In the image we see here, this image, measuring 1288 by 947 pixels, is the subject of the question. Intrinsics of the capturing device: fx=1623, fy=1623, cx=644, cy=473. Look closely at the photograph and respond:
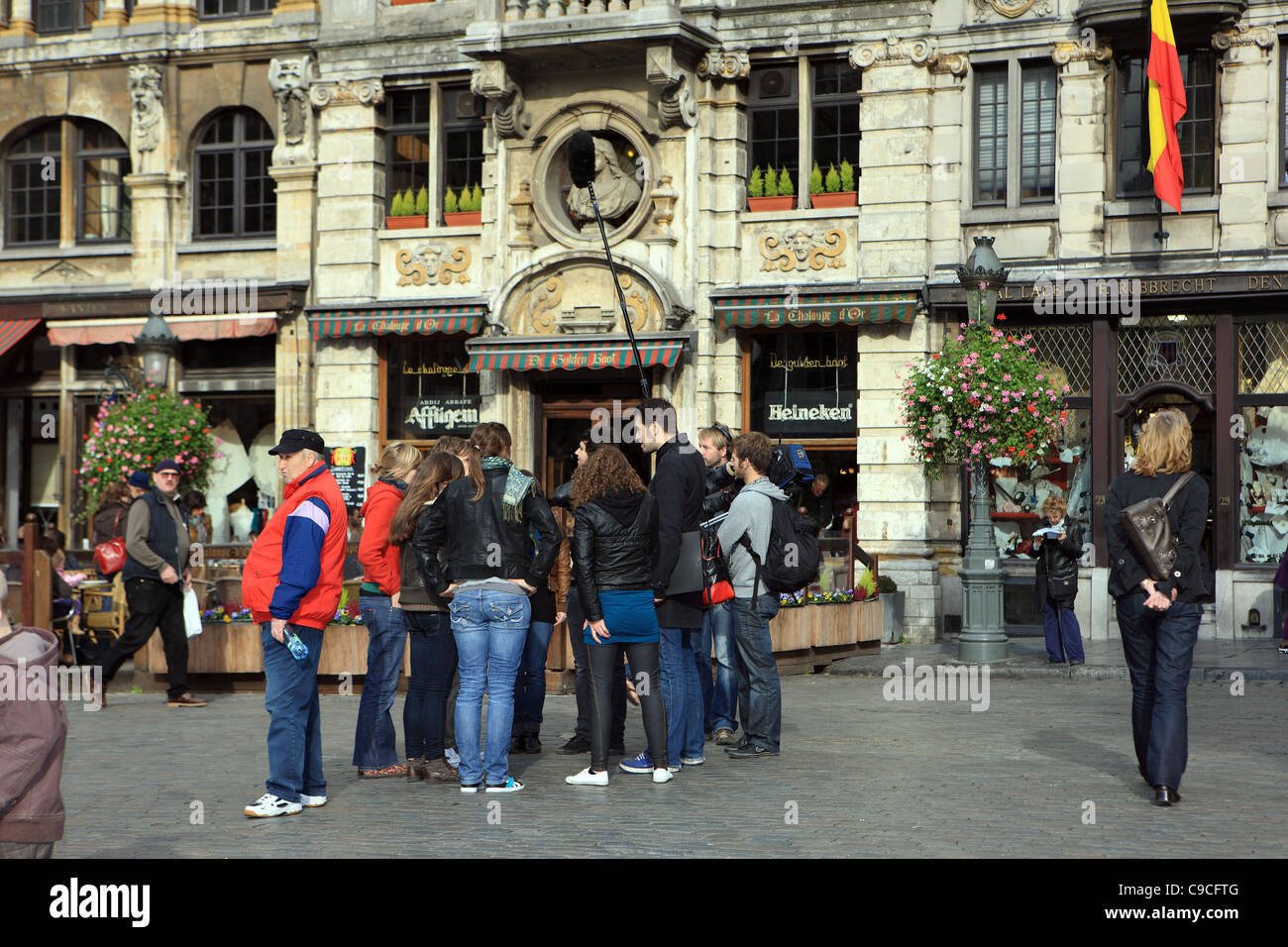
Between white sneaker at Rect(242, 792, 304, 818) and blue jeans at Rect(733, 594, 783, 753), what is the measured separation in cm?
320

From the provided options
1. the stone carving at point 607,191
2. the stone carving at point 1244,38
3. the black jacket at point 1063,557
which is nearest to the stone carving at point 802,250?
the stone carving at point 607,191

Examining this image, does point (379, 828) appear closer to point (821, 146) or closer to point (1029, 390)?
point (1029, 390)

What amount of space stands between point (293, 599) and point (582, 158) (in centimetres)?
1348

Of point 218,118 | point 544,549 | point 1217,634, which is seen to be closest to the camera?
point 544,549

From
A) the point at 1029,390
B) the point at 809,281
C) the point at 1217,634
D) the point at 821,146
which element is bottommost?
the point at 1217,634

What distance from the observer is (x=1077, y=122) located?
19.7m

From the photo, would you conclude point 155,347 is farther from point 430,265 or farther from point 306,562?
point 306,562

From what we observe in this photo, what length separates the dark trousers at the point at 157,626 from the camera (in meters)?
13.7

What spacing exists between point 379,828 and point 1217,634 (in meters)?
13.4

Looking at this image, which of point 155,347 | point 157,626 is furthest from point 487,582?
point 155,347

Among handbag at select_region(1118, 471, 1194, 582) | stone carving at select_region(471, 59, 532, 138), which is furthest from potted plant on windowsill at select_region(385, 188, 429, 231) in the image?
handbag at select_region(1118, 471, 1194, 582)

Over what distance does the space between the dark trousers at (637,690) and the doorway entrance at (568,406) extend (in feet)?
39.7
